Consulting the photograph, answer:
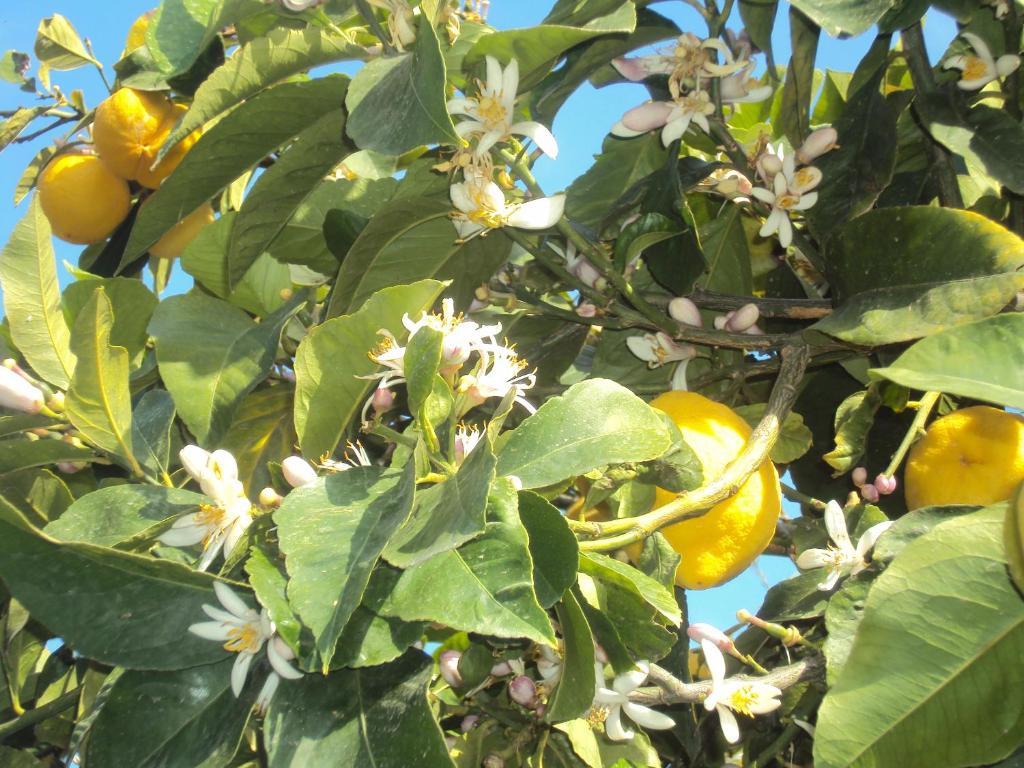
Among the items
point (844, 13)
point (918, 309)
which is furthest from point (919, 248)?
point (844, 13)

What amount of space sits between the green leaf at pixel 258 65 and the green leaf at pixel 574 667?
2.26ft

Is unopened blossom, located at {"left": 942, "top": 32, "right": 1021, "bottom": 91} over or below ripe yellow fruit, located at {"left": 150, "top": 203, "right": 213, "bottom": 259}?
over

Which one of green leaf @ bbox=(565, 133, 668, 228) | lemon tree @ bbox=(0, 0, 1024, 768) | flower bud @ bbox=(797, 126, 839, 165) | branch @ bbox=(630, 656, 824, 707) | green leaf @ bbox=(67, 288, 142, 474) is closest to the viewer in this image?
lemon tree @ bbox=(0, 0, 1024, 768)

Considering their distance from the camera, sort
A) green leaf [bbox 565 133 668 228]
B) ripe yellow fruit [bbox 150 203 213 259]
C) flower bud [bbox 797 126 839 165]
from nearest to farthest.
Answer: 1. flower bud [bbox 797 126 839 165]
2. green leaf [bbox 565 133 668 228]
3. ripe yellow fruit [bbox 150 203 213 259]

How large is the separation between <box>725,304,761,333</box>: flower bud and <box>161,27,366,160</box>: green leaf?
1.76 ft

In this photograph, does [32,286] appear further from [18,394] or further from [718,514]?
[718,514]

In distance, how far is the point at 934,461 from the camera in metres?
1.18

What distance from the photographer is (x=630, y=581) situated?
2.68 feet

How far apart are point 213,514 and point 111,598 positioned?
112 millimetres

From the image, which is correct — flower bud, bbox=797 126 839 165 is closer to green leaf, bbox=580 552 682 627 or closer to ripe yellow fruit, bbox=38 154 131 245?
green leaf, bbox=580 552 682 627

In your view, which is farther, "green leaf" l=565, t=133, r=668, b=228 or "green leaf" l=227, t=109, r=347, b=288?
"green leaf" l=565, t=133, r=668, b=228

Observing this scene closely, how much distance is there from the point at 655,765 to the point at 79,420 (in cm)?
71

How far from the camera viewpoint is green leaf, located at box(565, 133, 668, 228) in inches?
52.7

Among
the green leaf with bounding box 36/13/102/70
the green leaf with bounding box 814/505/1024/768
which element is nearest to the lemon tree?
the green leaf with bounding box 814/505/1024/768
